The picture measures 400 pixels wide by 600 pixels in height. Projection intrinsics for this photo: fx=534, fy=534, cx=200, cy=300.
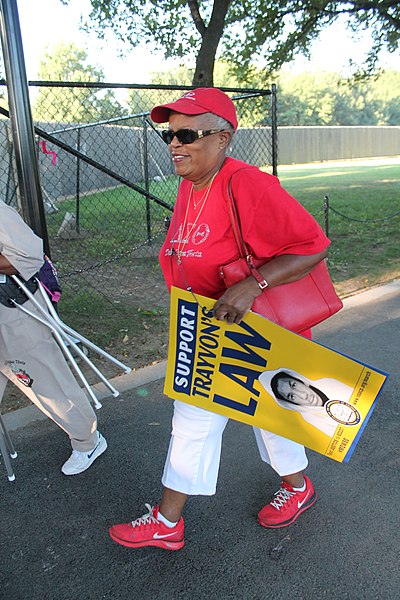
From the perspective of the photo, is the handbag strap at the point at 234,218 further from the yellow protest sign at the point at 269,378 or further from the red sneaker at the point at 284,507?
the red sneaker at the point at 284,507

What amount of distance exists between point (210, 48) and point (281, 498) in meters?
9.35

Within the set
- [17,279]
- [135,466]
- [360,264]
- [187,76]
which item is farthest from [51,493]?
[187,76]

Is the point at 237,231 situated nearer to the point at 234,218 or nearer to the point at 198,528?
the point at 234,218

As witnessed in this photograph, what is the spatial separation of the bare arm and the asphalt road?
3.68 ft

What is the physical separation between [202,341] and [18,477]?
152cm

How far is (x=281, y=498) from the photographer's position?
2.56 metres

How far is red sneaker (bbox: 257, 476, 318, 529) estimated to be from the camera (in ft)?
8.24

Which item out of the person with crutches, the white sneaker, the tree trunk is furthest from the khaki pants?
the tree trunk

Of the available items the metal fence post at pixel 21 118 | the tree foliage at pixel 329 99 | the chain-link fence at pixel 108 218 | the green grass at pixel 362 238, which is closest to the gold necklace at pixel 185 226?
the metal fence post at pixel 21 118

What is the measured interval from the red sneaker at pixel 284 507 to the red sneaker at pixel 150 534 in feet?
1.41

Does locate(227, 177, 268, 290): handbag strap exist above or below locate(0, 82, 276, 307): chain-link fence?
above

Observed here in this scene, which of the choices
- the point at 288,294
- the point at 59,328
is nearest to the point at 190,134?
the point at 288,294

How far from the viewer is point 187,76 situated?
7444 cm

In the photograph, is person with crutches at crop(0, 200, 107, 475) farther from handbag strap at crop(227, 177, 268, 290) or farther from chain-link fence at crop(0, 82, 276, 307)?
chain-link fence at crop(0, 82, 276, 307)
